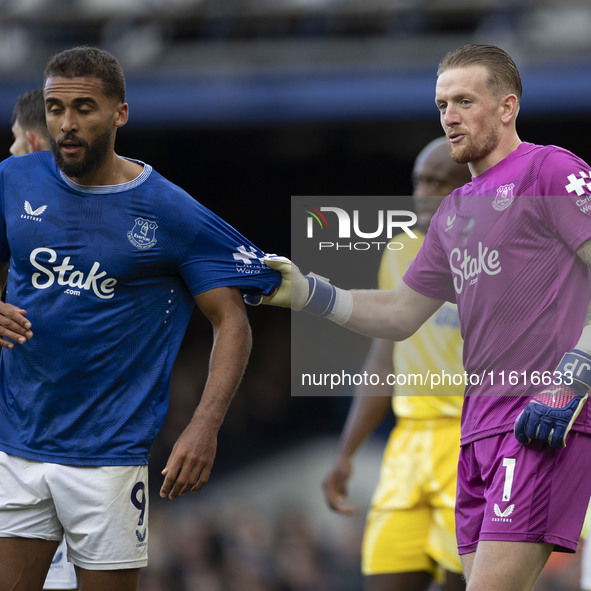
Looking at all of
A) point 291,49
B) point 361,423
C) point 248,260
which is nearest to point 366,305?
point 248,260

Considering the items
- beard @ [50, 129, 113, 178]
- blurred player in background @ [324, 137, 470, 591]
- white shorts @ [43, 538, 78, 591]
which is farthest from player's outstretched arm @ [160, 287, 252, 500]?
blurred player in background @ [324, 137, 470, 591]

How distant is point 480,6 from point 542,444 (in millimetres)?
8005

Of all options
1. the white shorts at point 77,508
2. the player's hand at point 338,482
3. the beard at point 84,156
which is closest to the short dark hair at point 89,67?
the beard at point 84,156

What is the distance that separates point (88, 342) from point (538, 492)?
5.14 feet

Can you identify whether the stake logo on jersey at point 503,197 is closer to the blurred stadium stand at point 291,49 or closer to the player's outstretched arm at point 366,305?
the player's outstretched arm at point 366,305

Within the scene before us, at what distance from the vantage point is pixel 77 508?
393 centimetres

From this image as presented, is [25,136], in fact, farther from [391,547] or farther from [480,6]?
[480,6]

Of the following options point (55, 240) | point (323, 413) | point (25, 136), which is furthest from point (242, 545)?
point (55, 240)

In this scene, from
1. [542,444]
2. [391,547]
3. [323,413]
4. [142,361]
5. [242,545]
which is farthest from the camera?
[323,413]

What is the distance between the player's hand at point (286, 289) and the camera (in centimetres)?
430

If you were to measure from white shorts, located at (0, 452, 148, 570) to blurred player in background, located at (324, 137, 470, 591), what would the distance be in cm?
194

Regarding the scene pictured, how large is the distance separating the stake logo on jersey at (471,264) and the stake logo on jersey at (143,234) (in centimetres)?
108

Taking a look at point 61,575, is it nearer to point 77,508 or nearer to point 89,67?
point 77,508

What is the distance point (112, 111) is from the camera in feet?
13.2
